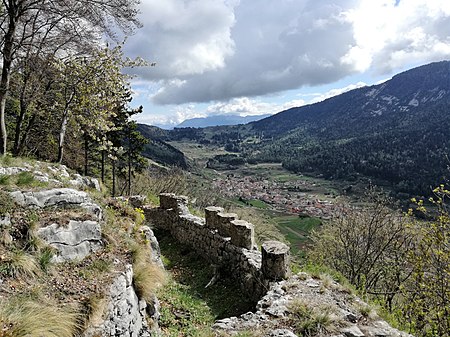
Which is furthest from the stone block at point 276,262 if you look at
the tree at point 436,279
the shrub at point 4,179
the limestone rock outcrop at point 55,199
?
the shrub at point 4,179

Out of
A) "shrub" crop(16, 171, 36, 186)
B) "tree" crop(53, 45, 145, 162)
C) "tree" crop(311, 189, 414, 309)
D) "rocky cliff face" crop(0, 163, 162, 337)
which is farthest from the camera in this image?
"tree" crop(311, 189, 414, 309)

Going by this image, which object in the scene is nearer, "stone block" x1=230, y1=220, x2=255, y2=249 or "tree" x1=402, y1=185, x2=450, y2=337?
"tree" x1=402, y1=185, x2=450, y2=337

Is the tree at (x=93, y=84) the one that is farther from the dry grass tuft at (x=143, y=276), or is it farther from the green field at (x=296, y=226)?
the green field at (x=296, y=226)

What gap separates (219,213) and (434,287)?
7459mm

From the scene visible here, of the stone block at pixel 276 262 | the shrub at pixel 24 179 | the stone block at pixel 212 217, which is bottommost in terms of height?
the stone block at pixel 276 262

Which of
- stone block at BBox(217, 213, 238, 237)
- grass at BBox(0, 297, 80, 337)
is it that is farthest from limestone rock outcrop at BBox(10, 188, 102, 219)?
stone block at BBox(217, 213, 238, 237)

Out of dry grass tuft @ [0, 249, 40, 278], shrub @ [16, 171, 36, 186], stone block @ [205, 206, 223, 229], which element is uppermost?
shrub @ [16, 171, 36, 186]

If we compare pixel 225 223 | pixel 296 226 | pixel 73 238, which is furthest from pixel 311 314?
pixel 296 226

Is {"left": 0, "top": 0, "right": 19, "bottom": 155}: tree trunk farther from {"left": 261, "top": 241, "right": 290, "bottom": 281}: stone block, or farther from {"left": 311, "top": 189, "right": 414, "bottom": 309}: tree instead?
{"left": 311, "top": 189, "right": 414, "bottom": 309}: tree

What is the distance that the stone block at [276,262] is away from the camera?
26.8 feet

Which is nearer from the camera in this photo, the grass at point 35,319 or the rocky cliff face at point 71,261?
the grass at point 35,319

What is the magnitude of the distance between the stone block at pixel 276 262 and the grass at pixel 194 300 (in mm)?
1016

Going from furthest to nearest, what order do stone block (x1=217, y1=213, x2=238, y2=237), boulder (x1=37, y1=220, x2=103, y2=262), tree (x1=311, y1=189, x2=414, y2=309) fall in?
tree (x1=311, y1=189, x2=414, y2=309)
stone block (x1=217, y1=213, x2=238, y2=237)
boulder (x1=37, y1=220, x2=103, y2=262)

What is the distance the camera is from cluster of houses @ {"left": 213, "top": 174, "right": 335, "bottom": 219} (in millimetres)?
98231
